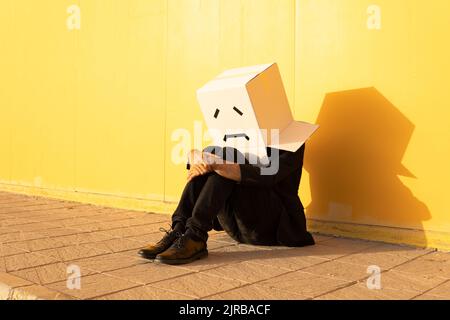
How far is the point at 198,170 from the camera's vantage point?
2.94 metres

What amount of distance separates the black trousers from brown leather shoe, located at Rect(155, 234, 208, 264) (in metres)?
0.05

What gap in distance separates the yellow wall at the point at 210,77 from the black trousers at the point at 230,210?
0.74m

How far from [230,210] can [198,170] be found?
0.35m

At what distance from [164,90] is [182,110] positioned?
0.31 metres

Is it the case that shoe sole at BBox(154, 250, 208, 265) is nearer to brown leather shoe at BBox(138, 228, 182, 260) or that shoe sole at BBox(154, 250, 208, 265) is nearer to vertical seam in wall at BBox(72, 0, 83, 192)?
brown leather shoe at BBox(138, 228, 182, 260)

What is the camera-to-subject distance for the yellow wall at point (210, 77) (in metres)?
3.32

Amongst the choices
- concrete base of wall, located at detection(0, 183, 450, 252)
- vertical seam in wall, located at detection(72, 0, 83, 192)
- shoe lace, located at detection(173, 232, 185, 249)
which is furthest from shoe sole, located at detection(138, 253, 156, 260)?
vertical seam in wall, located at detection(72, 0, 83, 192)

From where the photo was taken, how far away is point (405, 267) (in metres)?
2.81

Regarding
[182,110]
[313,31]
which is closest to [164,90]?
[182,110]

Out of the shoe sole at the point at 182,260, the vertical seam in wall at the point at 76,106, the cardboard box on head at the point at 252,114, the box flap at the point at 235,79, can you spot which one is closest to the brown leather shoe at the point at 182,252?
the shoe sole at the point at 182,260

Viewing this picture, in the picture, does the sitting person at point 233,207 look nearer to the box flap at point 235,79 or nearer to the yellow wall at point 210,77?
the box flap at point 235,79

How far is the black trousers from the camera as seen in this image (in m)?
2.88

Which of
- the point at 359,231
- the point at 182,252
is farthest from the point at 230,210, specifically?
the point at 359,231

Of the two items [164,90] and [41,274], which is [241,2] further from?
[41,274]
